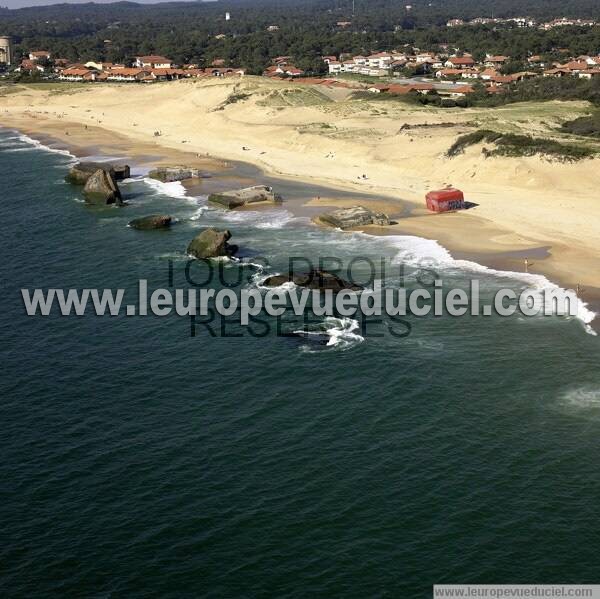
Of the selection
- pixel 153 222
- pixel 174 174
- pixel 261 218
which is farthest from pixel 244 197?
pixel 174 174

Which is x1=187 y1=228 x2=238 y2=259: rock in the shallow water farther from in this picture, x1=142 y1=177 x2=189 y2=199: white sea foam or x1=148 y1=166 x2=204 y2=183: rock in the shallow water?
→ x1=148 y1=166 x2=204 y2=183: rock in the shallow water

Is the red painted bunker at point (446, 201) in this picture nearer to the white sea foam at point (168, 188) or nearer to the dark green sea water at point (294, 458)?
the dark green sea water at point (294, 458)

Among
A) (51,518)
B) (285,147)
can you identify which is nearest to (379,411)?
(51,518)

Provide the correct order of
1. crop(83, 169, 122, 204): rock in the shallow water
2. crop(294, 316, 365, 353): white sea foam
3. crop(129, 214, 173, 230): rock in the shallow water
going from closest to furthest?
crop(294, 316, 365, 353): white sea foam
crop(129, 214, 173, 230): rock in the shallow water
crop(83, 169, 122, 204): rock in the shallow water

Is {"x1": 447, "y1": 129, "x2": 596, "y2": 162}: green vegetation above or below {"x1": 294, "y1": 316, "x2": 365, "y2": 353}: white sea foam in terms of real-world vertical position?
above

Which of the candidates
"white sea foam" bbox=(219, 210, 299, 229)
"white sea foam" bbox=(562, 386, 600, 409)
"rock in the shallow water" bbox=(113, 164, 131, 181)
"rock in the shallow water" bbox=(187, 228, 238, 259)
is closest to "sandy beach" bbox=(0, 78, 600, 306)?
"white sea foam" bbox=(219, 210, 299, 229)

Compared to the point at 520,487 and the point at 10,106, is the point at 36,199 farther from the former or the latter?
the point at 10,106

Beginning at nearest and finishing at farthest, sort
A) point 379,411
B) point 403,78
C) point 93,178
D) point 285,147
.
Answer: point 379,411
point 93,178
point 285,147
point 403,78

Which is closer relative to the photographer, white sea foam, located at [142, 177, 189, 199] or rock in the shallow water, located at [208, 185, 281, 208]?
rock in the shallow water, located at [208, 185, 281, 208]
